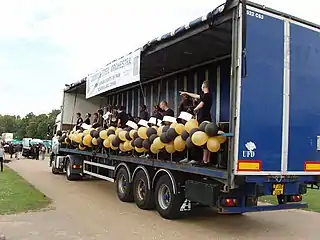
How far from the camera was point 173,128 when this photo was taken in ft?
28.4

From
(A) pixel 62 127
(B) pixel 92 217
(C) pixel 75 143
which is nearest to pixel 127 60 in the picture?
(B) pixel 92 217

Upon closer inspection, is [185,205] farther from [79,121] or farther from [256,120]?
[79,121]

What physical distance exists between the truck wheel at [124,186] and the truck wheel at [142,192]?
359 millimetres

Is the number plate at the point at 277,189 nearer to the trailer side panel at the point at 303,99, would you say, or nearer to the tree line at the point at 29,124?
the trailer side panel at the point at 303,99

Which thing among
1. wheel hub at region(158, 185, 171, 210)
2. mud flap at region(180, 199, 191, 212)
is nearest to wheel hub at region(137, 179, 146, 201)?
wheel hub at region(158, 185, 171, 210)

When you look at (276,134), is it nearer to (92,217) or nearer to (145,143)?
(145,143)

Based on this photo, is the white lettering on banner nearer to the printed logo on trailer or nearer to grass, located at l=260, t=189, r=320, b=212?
the printed logo on trailer

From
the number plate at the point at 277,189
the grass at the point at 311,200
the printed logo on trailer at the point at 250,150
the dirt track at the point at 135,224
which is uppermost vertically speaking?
the printed logo on trailer at the point at 250,150

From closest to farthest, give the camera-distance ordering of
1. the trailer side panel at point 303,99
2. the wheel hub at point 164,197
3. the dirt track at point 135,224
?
the dirt track at point 135,224
the trailer side panel at point 303,99
the wheel hub at point 164,197

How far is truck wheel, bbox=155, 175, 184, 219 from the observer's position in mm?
8602

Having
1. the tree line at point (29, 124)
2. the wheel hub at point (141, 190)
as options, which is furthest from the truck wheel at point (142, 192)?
the tree line at point (29, 124)

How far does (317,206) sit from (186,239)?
5.67 meters

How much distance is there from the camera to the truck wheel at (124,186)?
10921mm

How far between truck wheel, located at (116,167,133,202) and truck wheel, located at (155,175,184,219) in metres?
1.70
